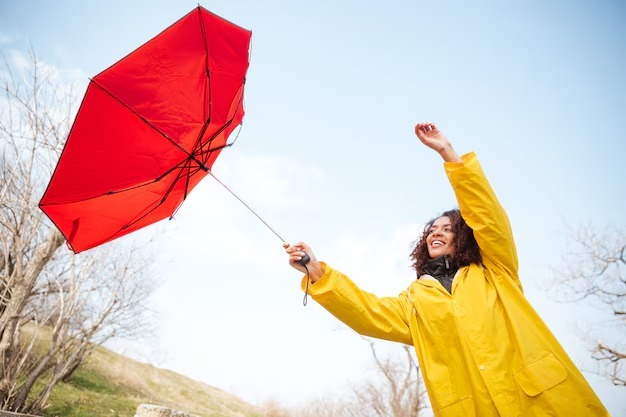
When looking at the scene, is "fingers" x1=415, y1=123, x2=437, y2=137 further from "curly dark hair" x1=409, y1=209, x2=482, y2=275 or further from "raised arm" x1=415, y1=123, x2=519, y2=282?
"curly dark hair" x1=409, y1=209, x2=482, y2=275

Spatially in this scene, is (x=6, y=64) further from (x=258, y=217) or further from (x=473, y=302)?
(x=473, y=302)

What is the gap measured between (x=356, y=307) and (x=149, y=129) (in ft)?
7.31

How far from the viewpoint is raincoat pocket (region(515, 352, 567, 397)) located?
1673 mm

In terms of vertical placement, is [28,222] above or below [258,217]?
above

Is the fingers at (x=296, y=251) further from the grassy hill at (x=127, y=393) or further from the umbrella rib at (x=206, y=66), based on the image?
the grassy hill at (x=127, y=393)

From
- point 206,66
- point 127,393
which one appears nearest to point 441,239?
point 206,66

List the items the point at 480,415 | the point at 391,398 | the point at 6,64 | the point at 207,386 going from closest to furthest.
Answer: the point at 480,415 → the point at 6,64 → the point at 391,398 → the point at 207,386

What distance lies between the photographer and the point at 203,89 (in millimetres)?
3121

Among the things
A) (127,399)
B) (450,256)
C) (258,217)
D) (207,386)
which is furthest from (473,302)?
(207,386)

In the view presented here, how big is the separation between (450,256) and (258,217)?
142 cm

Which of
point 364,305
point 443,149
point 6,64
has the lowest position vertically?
point 364,305

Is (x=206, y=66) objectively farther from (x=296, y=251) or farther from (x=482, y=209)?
(x=482, y=209)

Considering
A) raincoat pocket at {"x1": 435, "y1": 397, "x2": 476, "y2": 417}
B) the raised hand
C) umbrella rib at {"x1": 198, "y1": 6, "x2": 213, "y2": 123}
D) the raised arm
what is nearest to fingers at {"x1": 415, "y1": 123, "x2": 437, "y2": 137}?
the raised hand

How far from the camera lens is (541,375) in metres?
1.70
